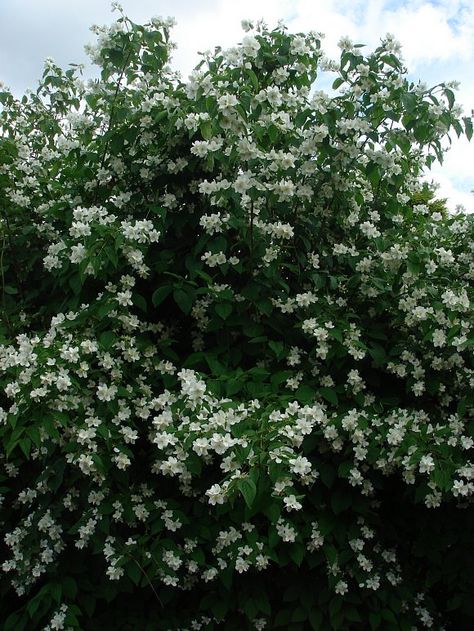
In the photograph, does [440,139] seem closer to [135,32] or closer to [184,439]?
[135,32]

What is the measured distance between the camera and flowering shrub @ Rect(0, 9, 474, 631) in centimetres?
241

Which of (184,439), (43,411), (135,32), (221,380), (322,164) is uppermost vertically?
(135,32)

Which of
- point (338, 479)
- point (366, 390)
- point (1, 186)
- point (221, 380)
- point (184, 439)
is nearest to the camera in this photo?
point (184, 439)

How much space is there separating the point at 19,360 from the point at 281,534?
3.63 feet

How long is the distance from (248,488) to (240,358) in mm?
918

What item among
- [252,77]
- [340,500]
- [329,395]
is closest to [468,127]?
[252,77]

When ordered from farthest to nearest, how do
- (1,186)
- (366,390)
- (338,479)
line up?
(1,186) < (366,390) < (338,479)

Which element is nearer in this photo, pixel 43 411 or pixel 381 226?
pixel 43 411

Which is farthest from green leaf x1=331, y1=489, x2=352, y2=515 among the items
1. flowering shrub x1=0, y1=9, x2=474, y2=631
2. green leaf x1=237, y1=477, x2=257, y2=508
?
green leaf x1=237, y1=477, x2=257, y2=508

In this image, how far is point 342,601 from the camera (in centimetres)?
263

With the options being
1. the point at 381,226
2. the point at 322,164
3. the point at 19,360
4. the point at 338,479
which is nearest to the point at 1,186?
the point at 19,360

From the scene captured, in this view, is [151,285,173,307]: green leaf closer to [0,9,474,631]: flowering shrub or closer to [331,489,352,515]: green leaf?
[0,9,474,631]: flowering shrub

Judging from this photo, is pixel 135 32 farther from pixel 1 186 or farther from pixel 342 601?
pixel 342 601

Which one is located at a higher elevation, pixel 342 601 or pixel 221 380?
pixel 221 380
